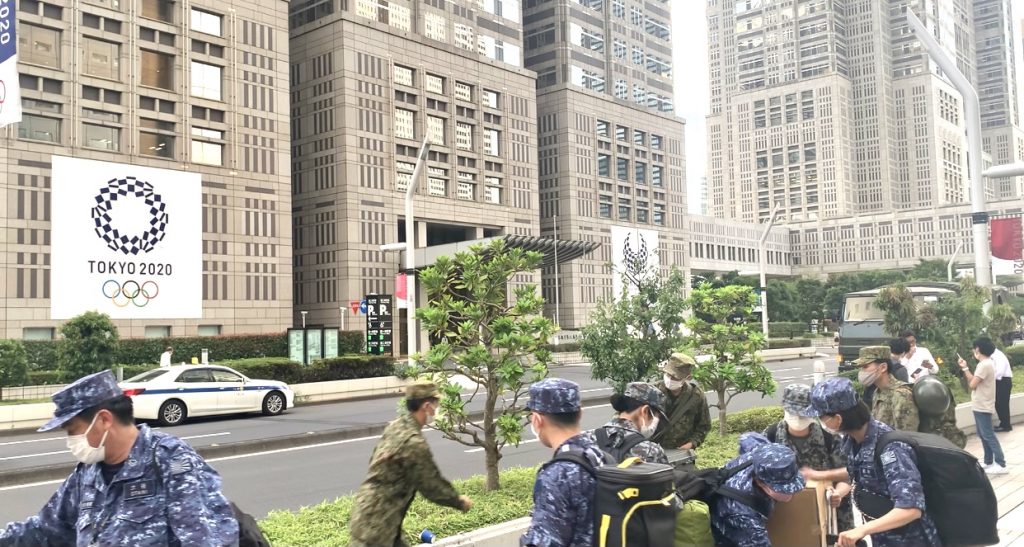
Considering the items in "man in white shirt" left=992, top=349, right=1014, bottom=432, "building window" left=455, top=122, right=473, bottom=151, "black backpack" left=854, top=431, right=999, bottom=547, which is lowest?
"man in white shirt" left=992, top=349, right=1014, bottom=432

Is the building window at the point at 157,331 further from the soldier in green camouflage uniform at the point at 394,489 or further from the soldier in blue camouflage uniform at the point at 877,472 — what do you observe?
the soldier in blue camouflage uniform at the point at 877,472

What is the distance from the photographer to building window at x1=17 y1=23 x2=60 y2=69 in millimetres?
34656

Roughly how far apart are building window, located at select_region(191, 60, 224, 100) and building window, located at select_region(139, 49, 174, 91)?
1.06 m

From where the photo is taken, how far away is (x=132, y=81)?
37875 mm

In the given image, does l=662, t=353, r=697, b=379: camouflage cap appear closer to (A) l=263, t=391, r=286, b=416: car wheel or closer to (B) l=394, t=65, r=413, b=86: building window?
(A) l=263, t=391, r=286, b=416: car wheel

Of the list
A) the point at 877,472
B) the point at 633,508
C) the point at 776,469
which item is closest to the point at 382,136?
the point at 877,472

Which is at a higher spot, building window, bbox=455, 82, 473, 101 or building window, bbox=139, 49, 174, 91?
building window, bbox=455, 82, 473, 101

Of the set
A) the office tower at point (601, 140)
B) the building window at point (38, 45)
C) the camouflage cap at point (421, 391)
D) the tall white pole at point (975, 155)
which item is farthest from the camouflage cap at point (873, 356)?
the office tower at point (601, 140)

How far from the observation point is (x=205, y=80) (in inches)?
1614

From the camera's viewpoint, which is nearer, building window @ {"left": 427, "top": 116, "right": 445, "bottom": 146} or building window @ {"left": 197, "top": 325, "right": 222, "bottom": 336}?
building window @ {"left": 197, "top": 325, "right": 222, "bottom": 336}

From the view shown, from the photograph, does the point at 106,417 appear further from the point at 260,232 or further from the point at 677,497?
the point at 260,232

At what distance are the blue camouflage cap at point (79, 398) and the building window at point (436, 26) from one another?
5259cm

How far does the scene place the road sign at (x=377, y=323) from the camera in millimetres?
29016

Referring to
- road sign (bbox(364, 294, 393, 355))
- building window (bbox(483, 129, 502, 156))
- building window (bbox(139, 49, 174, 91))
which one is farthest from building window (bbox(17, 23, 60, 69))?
building window (bbox(483, 129, 502, 156))
